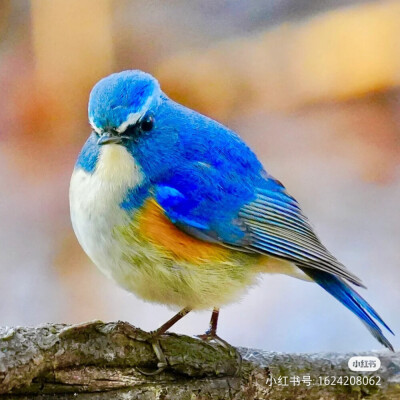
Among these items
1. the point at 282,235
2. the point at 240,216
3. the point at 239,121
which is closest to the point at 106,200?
the point at 240,216

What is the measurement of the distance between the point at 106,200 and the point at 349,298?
57 cm


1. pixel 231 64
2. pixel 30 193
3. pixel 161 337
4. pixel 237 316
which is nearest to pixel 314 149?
pixel 231 64

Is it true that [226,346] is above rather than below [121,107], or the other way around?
below

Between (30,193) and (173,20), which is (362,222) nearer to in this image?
(173,20)

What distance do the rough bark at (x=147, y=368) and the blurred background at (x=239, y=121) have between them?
0.67 meters

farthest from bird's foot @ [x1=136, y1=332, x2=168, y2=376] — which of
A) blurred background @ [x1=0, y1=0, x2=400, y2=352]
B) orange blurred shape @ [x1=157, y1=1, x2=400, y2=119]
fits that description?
orange blurred shape @ [x1=157, y1=1, x2=400, y2=119]

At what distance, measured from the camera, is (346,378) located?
4.99 feet

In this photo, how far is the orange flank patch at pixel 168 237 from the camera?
1346 mm

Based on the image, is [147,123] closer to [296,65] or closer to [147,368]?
[147,368]

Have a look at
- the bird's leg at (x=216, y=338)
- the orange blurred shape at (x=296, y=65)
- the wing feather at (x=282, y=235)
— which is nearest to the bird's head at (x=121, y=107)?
the wing feather at (x=282, y=235)

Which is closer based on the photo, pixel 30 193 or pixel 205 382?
pixel 205 382

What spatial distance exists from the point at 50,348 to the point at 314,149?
1.48 m

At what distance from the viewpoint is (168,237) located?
1357 millimetres

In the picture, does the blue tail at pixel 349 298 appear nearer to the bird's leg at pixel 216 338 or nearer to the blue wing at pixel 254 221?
the blue wing at pixel 254 221
